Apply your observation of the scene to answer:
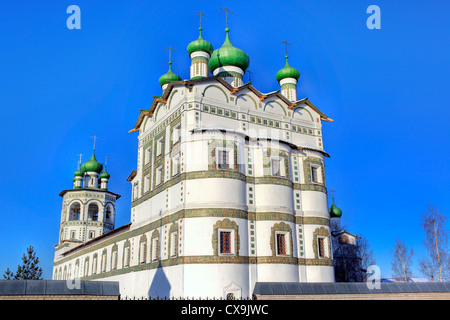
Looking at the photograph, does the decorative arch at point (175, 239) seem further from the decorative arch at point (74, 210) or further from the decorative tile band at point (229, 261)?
the decorative arch at point (74, 210)

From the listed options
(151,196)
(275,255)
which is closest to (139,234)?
(151,196)

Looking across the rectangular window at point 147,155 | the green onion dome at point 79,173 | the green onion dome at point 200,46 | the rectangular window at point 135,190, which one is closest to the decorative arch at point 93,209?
the green onion dome at point 79,173

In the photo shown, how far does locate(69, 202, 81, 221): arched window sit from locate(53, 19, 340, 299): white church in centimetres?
2015

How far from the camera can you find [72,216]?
4491 centimetres

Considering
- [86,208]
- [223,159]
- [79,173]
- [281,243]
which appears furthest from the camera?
[79,173]

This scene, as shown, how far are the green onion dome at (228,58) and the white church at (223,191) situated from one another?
0.06 metres

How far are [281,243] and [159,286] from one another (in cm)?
609

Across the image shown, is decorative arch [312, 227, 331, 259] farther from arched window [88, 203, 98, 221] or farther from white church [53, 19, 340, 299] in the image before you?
arched window [88, 203, 98, 221]

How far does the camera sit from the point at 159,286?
20.3 m

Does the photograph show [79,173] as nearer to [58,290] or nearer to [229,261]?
[229,261]

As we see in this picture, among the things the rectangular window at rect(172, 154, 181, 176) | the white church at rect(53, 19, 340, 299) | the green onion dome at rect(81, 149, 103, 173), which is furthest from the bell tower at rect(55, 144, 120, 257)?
the rectangular window at rect(172, 154, 181, 176)

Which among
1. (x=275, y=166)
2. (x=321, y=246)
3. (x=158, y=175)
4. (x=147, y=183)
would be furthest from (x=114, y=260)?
(x=321, y=246)

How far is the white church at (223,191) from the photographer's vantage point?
18719mm
